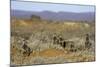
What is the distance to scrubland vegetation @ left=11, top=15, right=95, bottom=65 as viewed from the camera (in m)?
2.77

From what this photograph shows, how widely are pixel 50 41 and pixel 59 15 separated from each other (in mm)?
378

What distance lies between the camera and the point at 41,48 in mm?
2891

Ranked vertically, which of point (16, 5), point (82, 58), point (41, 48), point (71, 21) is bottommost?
point (82, 58)

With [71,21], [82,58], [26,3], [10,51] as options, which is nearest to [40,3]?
[26,3]

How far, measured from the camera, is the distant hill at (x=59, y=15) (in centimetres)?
278

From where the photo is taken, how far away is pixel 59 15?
298 centimetres

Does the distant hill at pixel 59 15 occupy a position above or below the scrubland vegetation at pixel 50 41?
above

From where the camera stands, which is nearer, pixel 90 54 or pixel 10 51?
pixel 10 51

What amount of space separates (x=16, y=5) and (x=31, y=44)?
0.54 m

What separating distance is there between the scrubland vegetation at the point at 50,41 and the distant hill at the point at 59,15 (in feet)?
0.18

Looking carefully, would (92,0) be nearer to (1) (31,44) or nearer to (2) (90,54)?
(2) (90,54)
